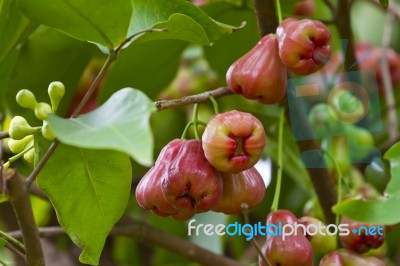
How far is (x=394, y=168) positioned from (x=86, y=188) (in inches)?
12.4

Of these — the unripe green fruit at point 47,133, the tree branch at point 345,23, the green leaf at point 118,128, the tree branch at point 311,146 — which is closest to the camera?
the green leaf at point 118,128

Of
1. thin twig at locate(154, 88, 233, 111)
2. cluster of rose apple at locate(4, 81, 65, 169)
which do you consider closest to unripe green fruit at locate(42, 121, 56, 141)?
cluster of rose apple at locate(4, 81, 65, 169)

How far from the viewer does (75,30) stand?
30.5 inches

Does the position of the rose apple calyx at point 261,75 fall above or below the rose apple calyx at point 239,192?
above

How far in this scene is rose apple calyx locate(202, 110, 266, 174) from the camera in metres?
0.73

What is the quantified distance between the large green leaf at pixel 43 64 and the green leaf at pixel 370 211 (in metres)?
0.62

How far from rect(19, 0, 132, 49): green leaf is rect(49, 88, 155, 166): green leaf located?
136 mm

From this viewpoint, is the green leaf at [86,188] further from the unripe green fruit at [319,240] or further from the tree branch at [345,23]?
the tree branch at [345,23]

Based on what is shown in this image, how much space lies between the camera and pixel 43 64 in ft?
4.00

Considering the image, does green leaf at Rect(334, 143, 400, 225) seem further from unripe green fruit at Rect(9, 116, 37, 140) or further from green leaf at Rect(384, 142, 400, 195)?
unripe green fruit at Rect(9, 116, 37, 140)

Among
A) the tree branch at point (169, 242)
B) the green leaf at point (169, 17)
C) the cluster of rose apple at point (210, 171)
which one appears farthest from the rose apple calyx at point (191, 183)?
the tree branch at point (169, 242)

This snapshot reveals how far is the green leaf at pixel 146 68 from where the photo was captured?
3.92ft

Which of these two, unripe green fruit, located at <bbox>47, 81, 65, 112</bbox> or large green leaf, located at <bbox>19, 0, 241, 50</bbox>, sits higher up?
large green leaf, located at <bbox>19, 0, 241, 50</bbox>

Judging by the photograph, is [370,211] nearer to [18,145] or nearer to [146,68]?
[18,145]
